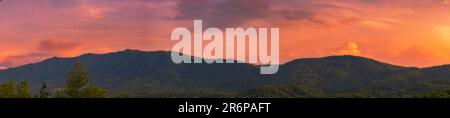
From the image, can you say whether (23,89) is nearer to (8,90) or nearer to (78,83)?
(8,90)

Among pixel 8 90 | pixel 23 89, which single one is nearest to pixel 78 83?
pixel 23 89

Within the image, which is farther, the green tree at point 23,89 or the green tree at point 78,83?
the green tree at point 23,89

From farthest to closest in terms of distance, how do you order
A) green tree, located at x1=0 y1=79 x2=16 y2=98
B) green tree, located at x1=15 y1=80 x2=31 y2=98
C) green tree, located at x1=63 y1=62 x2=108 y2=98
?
green tree, located at x1=15 y1=80 x2=31 y2=98
green tree, located at x1=0 y1=79 x2=16 y2=98
green tree, located at x1=63 y1=62 x2=108 y2=98

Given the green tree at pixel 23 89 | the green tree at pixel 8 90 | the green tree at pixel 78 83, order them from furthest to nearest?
the green tree at pixel 23 89 → the green tree at pixel 8 90 → the green tree at pixel 78 83

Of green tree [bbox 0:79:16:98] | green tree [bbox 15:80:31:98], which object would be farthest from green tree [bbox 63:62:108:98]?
green tree [bbox 0:79:16:98]

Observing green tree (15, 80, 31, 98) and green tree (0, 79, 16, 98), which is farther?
green tree (15, 80, 31, 98)

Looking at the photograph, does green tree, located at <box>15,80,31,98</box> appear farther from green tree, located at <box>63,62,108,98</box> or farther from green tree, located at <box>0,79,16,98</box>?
green tree, located at <box>63,62,108,98</box>

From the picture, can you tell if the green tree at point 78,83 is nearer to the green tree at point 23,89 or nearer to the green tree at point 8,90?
the green tree at point 23,89

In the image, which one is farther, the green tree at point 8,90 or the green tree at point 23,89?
the green tree at point 23,89

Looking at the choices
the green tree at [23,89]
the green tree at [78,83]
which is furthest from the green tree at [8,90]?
the green tree at [78,83]

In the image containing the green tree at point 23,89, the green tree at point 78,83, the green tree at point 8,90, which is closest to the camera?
the green tree at point 78,83

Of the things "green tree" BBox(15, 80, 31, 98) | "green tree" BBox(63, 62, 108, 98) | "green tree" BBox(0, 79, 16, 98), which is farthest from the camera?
"green tree" BBox(15, 80, 31, 98)
